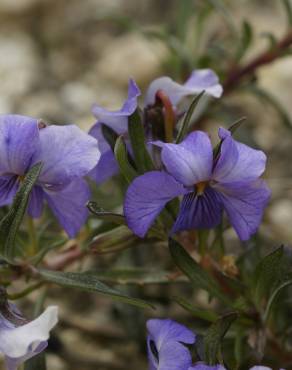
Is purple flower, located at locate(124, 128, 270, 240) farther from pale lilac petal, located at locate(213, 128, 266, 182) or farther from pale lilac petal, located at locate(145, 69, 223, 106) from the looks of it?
pale lilac petal, located at locate(145, 69, 223, 106)

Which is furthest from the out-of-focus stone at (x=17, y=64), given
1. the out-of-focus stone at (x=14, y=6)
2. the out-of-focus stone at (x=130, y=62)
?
the out-of-focus stone at (x=130, y=62)

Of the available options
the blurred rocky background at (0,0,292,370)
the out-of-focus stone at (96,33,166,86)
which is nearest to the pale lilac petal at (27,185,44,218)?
the blurred rocky background at (0,0,292,370)

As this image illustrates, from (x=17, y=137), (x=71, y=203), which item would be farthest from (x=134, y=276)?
(x=17, y=137)

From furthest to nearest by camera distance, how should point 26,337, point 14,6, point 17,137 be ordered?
point 14,6
point 17,137
point 26,337

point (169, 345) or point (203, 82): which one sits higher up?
point (203, 82)

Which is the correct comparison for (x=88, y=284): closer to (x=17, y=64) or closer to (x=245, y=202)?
(x=245, y=202)

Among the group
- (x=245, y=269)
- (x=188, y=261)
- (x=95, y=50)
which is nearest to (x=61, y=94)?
(x=95, y=50)

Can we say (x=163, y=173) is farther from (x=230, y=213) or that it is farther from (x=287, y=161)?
(x=287, y=161)
